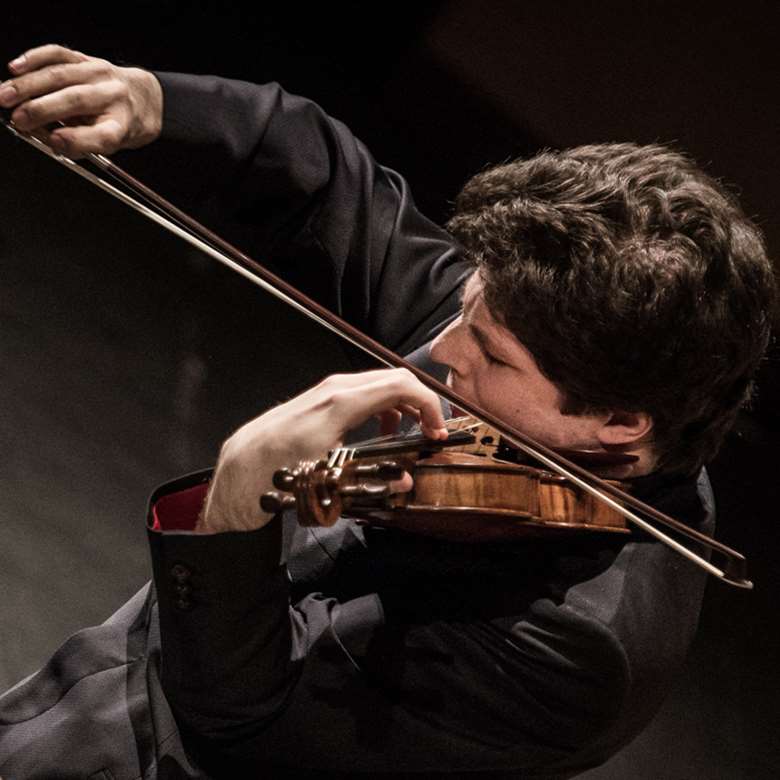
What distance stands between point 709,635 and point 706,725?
0.17 meters

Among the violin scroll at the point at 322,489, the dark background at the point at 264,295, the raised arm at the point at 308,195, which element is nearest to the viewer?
the violin scroll at the point at 322,489

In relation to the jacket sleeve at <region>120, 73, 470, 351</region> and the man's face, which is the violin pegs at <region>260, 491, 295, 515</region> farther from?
the jacket sleeve at <region>120, 73, 470, 351</region>

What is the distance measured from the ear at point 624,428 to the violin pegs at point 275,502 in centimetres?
38

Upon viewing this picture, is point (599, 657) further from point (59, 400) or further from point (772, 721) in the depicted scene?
point (59, 400)

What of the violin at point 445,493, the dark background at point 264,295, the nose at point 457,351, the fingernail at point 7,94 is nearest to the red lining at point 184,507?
the violin at point 445,493

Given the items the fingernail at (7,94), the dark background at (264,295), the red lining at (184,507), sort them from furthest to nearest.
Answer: the dark background at (264,295)
the red lining at (184,507)
the fingernail at (7,94)

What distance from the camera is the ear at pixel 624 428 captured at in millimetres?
1187

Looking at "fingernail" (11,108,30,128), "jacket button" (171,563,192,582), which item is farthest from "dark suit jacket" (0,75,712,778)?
"fingernail" (11,108,30,128)

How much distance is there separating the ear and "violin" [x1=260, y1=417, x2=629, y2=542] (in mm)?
56

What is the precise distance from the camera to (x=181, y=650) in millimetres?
1072

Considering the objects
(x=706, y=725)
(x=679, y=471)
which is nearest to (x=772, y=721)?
(x=706, y=725)

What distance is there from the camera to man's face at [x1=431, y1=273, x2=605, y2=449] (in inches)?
45.8

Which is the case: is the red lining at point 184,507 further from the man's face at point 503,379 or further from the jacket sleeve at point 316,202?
the jacket sleeve at point 316,202

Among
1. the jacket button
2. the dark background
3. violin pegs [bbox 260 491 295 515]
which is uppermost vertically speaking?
violin pegs [bbox 260 491 295 515]
